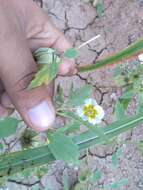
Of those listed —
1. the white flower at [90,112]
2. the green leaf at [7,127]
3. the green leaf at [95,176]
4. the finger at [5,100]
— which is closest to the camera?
the green leaf at [7,127]

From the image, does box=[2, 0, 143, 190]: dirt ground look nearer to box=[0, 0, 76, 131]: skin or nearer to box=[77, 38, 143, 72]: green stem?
box=[0, 0, 76, 131]: skin

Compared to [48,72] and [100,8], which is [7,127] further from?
[100,8]

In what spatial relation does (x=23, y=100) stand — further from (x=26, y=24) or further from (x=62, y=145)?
(x=26, y=24)

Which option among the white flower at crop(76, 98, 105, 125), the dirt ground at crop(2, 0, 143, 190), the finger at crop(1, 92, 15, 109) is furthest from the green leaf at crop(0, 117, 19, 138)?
the dirt ground at crop(2, 0, 143, 190)

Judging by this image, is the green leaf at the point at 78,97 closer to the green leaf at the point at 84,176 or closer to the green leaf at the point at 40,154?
the green leaf at the point at 40,154

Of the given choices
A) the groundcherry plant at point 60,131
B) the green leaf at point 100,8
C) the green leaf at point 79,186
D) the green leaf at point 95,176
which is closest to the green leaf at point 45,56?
the groundcherry plant at point 60,131

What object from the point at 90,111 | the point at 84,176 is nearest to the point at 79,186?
the point at 84,176
